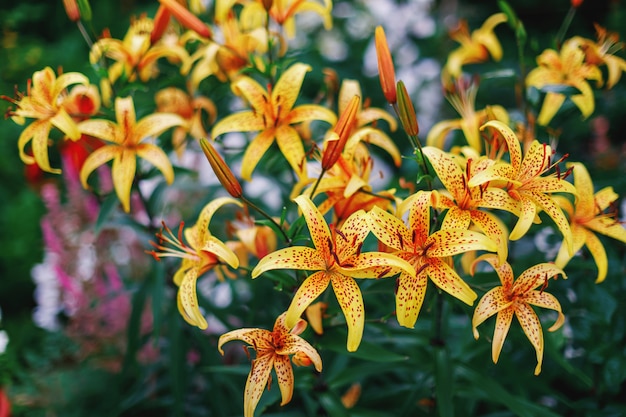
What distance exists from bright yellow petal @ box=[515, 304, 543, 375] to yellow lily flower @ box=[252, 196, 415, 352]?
0.56 feet

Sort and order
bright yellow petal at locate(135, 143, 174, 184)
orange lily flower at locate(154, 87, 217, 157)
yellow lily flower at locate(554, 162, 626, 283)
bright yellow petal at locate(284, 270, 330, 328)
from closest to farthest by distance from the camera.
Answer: bright yellow petal at locate(284, 270, 330, 328), yellow lily flower at locate(554, 162, 626, 283), bright yellow petal at locate(135, 143, 174, 184), orange lily flower at locate(154, 87, 217, 157)

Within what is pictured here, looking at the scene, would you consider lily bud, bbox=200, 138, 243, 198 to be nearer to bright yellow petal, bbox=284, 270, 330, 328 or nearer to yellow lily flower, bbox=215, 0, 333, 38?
bright yellow petal, bbox=284, 270, 330, 328

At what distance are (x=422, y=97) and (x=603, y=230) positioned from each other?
4.24ft

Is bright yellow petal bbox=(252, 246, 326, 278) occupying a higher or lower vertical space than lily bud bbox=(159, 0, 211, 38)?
lower

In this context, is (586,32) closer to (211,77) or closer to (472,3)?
(472,3)

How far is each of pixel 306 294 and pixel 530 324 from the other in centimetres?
→ 26

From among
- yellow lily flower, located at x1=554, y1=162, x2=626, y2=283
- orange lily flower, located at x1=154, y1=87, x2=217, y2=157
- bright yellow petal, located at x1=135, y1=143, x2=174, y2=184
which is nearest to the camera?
yellow lily flower, located at x1=554, y1=162, x2=626, y2=283

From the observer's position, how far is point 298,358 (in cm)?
69

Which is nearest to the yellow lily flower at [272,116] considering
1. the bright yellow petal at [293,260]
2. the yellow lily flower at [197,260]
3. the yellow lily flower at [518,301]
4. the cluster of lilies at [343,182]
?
the cluster of lilies at [343,182]

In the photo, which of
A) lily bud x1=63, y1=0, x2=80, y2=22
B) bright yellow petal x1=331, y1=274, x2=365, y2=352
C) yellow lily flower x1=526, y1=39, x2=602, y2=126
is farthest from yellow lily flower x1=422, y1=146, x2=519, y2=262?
lily bud x1=63, y1=0, x2=80, y2=22

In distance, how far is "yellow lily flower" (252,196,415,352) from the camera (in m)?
0.65

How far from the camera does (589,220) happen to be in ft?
2.69

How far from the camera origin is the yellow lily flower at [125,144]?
90 centimetres

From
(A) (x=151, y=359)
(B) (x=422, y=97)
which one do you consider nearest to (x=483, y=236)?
(A) (x=151, y=359)
